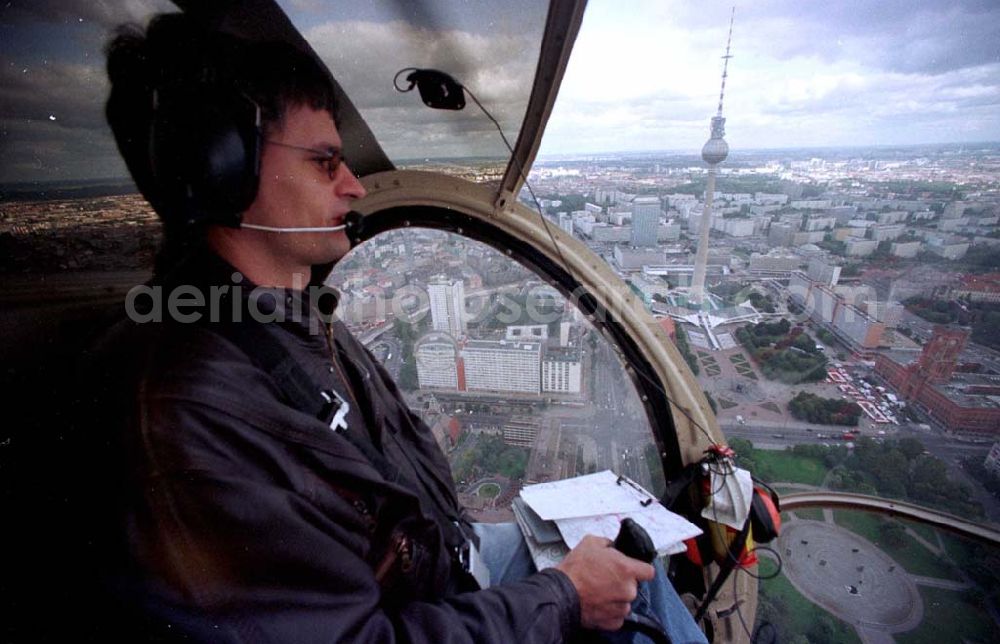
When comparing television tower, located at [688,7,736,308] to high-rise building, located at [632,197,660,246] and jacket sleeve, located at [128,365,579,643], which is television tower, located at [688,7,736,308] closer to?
high-rise building, located at [632,197,660,246]

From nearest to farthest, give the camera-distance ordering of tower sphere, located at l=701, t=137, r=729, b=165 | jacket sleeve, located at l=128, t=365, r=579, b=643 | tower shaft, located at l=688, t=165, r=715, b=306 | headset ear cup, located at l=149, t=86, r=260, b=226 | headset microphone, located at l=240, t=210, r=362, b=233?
1. jacket sleeve, located at l=128, t=365, r=579, b=643
2. headset ear cup, located at l=149, t=86, r=260, b=226
3. headset microphone, located at l=240, t=210, r=362, b=233
4. tower sphere, located at l=701, t=137, r=729, b=165
5. tower shaft, located at l=688, t=165, r=715, b=306

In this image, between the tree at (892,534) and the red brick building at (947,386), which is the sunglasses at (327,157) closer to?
the red brick building at (947,386)

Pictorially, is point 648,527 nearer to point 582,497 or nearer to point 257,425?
point 582,497

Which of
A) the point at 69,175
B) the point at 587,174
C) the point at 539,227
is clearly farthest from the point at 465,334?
the point at 69,175

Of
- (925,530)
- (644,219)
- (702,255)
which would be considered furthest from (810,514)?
(644,219)

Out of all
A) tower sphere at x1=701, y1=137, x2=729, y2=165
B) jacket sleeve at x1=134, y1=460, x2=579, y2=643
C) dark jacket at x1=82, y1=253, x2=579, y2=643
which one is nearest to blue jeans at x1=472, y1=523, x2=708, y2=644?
dark jacket at x1=82, y1=253, x2=579, y2=643
